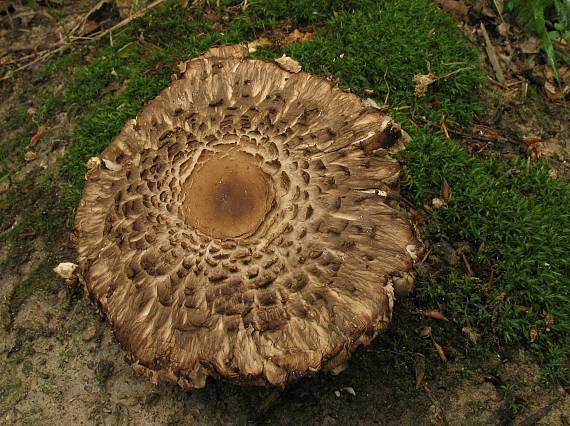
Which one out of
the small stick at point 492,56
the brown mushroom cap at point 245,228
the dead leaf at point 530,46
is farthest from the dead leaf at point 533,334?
the dead leaf at point 530,46

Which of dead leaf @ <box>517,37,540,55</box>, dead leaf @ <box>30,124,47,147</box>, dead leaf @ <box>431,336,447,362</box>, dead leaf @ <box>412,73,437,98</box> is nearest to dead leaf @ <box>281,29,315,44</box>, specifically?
dead leaf @ <box>412,73,437,98</box>

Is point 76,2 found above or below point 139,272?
above

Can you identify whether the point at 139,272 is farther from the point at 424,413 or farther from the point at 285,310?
the point at 424,413

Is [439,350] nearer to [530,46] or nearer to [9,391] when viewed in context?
[9,391]

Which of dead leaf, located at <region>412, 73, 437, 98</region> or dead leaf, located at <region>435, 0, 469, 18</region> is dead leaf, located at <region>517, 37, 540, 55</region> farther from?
dead leaf, located at <region>412, 73, 437, 98</region>

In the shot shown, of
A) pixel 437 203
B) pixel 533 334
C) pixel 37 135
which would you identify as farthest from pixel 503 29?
pixel 37 135

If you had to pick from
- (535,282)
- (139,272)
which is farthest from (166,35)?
(535,282)
